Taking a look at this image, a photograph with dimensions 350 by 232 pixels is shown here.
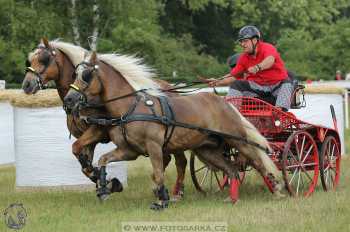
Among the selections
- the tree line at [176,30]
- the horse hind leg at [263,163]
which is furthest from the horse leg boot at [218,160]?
the tree line at [176,30]

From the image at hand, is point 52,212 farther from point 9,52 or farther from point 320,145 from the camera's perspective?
point 9,52

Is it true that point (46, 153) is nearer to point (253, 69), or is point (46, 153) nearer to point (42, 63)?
point (42, 63)

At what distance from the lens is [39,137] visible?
11.6 m

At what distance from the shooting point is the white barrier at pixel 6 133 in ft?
51.2

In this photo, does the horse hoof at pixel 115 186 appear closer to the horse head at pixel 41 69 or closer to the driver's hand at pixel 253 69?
the horse head at pixel 41 69

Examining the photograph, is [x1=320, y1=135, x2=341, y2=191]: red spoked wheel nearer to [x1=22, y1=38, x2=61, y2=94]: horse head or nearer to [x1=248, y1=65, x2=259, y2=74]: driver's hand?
[x1=248, y1=65, x2=259, y2=74]: driver's hand

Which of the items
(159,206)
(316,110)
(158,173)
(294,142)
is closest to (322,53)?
(316,110)

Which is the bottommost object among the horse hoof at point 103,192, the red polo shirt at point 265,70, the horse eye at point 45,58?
the horse hoof at point 103,192

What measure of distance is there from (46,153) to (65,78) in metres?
1.76

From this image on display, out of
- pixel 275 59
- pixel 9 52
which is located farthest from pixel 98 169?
pixel 9 52

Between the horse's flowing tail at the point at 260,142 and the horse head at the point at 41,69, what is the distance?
2.16m

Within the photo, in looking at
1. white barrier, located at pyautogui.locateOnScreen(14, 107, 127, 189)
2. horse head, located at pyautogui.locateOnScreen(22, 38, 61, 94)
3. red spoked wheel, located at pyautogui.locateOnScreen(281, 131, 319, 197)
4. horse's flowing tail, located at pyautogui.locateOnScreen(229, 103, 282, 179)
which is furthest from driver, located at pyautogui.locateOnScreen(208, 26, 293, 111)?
white barrier, located at pyautogui.locateOnScreen(14, 107, 127, 189)

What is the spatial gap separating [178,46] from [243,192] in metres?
26.0

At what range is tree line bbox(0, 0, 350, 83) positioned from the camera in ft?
101
